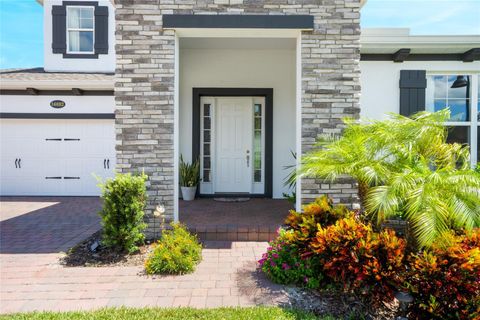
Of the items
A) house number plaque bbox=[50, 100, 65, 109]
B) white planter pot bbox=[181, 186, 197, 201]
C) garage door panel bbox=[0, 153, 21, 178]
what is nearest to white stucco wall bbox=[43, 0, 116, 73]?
house number plaque bbox=[50, 100, 65, 109]

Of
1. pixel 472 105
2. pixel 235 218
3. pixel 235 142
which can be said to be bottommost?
pixel 235 218

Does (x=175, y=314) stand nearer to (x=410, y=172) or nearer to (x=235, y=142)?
(x=410, y=172)

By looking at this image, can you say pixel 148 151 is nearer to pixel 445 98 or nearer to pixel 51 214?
pixel 51 214

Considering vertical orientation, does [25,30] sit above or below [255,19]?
above

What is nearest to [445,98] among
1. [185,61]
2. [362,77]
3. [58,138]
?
[362,77]

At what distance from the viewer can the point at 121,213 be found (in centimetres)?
416

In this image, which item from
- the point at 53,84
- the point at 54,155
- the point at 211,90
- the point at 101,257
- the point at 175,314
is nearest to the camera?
the point at 175,314

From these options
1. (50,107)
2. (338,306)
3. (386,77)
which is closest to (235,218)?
(338,306)

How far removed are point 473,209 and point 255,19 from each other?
367 cm

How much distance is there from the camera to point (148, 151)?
4699 millimetres

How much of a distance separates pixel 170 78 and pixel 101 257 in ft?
9.02

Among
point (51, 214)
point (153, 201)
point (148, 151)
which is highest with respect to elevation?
point (148, 151)

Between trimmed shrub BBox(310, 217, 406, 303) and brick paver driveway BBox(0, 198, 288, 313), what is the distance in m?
0.66

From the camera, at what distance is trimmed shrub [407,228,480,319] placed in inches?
99.7
